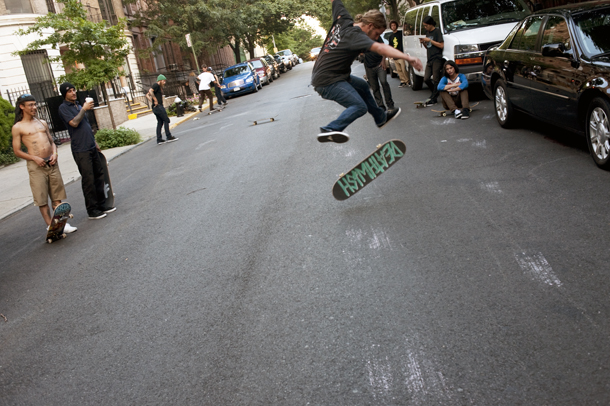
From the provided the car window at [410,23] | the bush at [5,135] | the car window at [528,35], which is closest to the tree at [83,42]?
the bush at [5,135]

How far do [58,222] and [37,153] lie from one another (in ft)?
3.42

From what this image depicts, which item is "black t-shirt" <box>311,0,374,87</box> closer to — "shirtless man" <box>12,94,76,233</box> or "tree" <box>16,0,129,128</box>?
"shirtless man" <box>12,94,76,233</box>

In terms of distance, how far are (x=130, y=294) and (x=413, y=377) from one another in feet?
9.68

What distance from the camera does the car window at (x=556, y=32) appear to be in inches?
286

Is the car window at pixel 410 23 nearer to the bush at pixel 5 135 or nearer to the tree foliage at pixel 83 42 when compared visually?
the tree foliage at pixel 83 42

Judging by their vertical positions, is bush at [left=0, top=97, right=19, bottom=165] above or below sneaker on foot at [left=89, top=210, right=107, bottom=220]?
above

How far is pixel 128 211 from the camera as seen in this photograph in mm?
8547

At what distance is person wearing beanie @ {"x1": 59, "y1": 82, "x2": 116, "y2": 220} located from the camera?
26.6 feet

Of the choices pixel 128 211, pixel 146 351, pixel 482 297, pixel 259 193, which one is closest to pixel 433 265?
pixel 482 297

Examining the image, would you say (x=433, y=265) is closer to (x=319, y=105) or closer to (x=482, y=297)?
(x=482, y=297)

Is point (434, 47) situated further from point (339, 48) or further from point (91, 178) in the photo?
point (91, 178)

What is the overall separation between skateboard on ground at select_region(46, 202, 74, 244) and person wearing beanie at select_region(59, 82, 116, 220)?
36.2 inches

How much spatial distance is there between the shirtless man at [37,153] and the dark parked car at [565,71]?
22.1ft

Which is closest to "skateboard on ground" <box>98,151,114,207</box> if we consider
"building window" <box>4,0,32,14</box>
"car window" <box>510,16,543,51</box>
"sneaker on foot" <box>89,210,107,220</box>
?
"sneaker on foot" <box>89,210,107,220</box>
